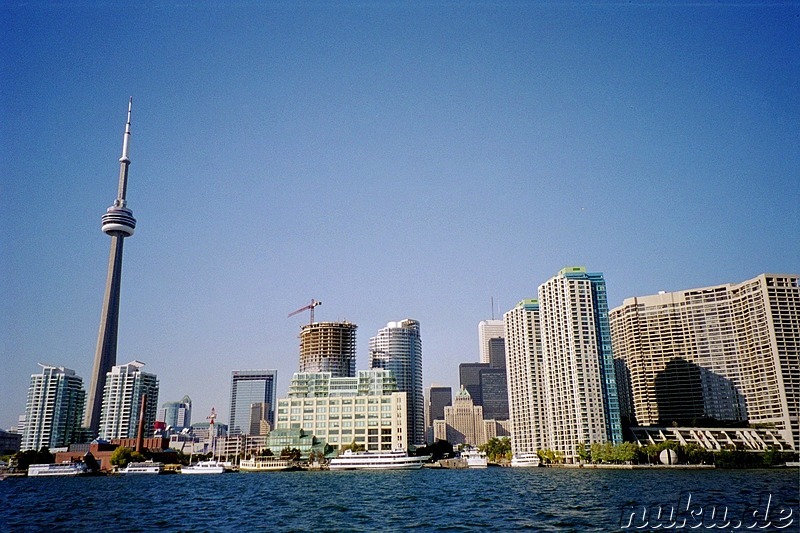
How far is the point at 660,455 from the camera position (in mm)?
180000

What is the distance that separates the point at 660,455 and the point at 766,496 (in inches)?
4428

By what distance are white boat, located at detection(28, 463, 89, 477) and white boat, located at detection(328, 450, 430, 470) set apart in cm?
7717

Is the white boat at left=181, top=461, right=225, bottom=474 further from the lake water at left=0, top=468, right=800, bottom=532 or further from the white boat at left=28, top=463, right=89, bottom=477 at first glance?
the lake water at left=0, top=468, right=800, bottom=532

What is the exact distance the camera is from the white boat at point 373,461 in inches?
7421

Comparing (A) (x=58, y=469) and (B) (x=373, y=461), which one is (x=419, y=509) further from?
(A) (x=58, y=469)

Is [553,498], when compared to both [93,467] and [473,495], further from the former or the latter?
[93,467]
